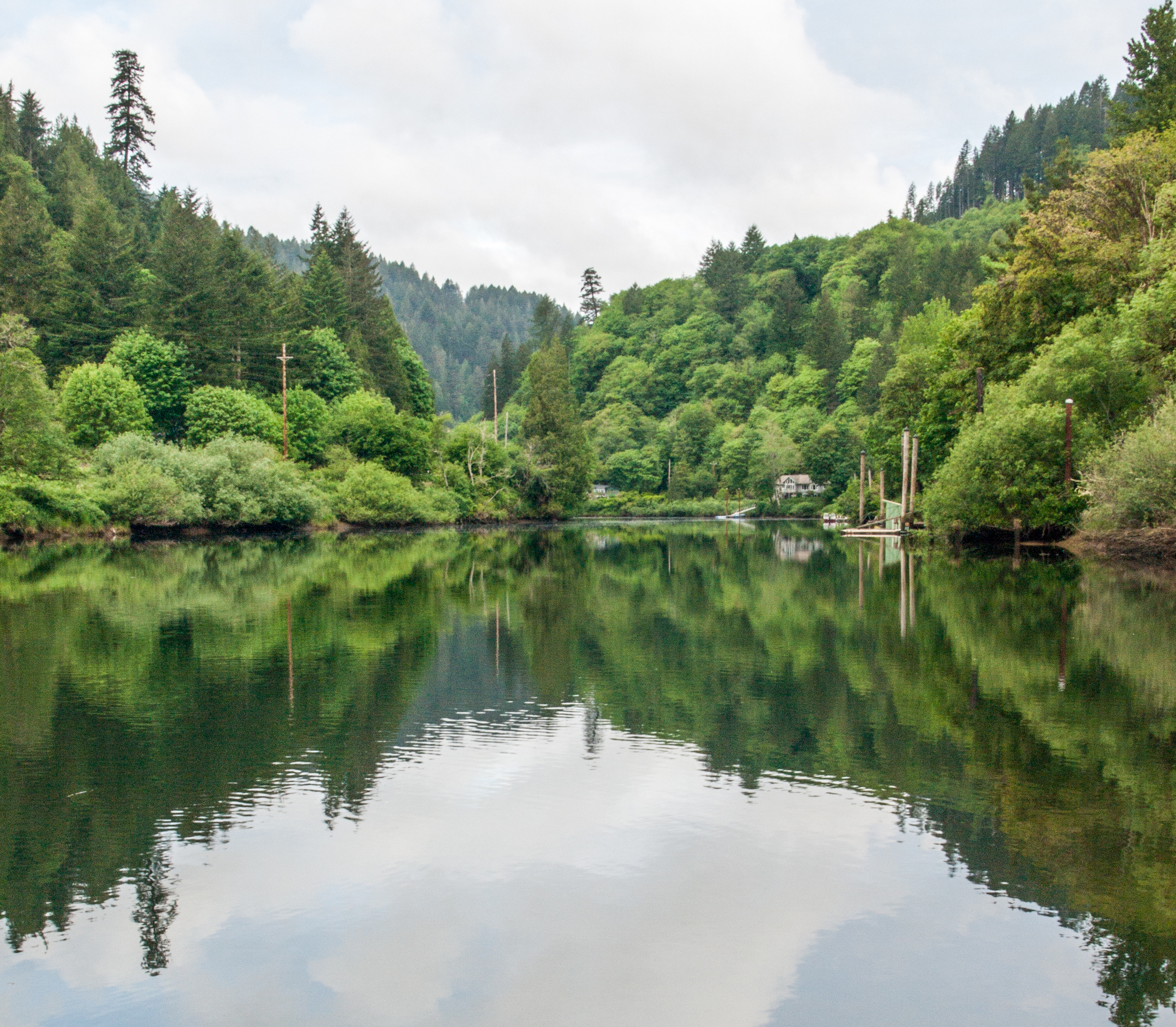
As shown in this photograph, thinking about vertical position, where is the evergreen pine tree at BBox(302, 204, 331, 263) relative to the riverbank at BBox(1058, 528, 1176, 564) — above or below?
above

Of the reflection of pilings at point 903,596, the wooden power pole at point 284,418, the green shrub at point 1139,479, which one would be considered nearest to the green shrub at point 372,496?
the wooden power pole at point 284,418

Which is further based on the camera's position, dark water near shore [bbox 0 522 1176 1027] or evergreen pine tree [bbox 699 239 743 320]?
evergreen pine tree [bbox 699 239 743 320]

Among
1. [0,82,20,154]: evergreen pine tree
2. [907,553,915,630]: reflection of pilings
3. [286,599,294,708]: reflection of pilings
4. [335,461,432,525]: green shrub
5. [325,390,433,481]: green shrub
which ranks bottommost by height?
[286,599,294,708]: reflection of pilings

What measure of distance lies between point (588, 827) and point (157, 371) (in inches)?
2438

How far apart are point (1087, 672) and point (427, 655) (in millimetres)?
9328

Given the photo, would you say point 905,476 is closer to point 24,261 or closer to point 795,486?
point 24,261

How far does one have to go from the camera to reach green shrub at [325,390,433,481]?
229ft

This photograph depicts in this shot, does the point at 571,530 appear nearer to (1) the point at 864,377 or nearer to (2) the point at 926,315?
(2) the point at 926,315

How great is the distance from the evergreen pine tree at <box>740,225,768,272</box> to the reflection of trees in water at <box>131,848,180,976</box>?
169178 mm

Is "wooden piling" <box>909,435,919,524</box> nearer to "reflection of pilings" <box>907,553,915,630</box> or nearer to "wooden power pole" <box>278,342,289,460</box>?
"reflection of pilings" <box>907,553,915,630</box>

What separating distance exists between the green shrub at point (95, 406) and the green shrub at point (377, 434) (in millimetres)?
14868

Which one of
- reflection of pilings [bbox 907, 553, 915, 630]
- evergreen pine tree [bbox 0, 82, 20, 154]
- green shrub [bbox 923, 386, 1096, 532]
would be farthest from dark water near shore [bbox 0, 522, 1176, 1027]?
evergreen pine tree [bbox 0, 82, 20, 154]

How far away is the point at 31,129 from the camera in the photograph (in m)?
101

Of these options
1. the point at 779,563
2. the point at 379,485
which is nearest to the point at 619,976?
the point at 779,563
